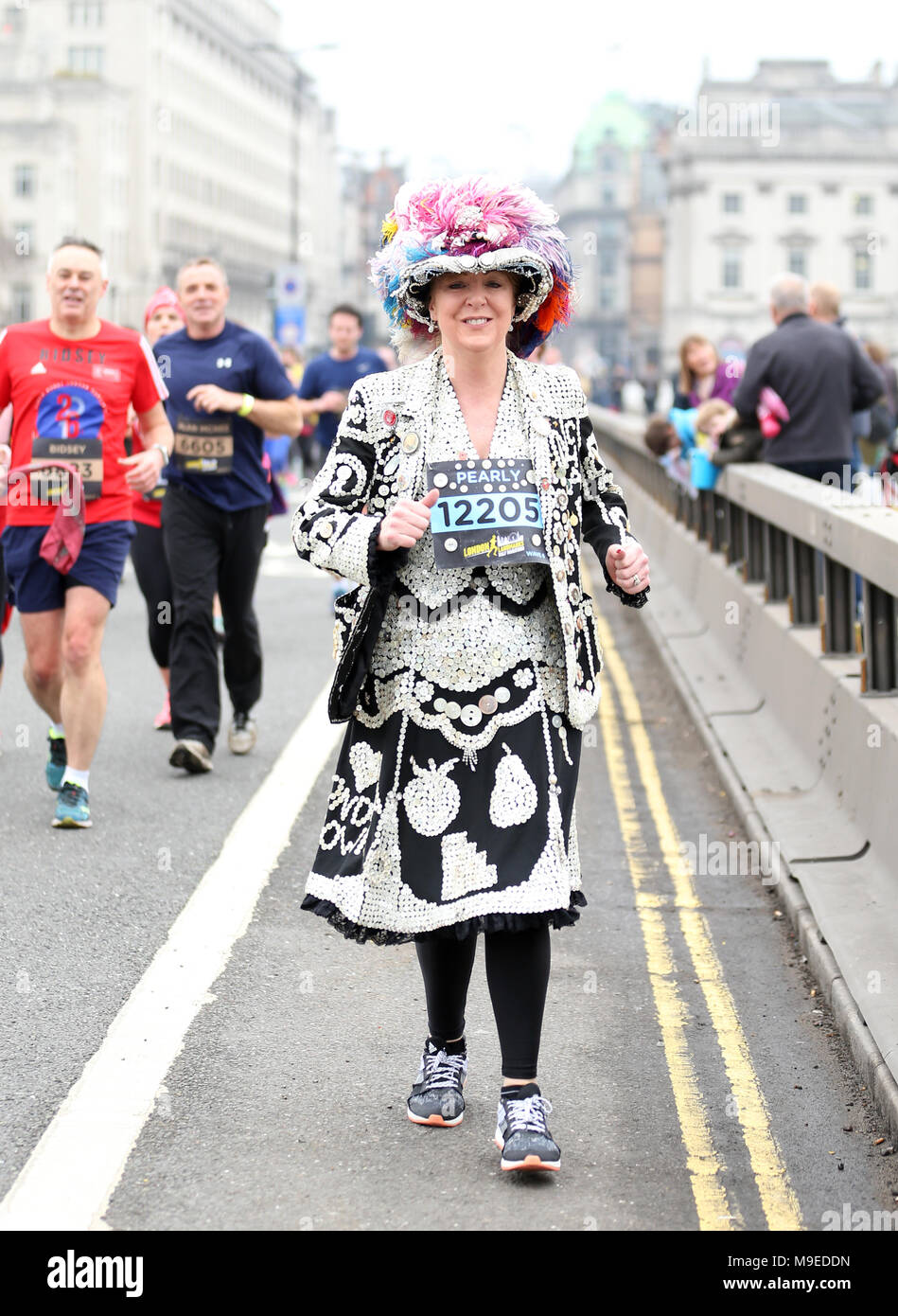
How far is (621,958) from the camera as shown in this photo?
6.03m

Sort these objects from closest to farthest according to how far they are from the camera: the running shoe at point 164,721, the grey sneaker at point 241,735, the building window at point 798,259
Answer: the grey sneaker at point 241,735
the running shoe at point 164,721
the building window at point 798,259

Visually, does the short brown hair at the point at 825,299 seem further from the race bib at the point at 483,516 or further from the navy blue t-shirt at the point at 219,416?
the race bib at the point at 483,516

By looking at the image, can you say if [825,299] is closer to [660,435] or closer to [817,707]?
[660,435]

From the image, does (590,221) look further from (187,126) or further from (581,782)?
(581,782)

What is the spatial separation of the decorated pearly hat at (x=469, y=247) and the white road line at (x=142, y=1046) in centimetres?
189

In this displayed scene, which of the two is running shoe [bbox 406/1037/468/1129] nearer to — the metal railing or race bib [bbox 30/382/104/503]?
the metal railing

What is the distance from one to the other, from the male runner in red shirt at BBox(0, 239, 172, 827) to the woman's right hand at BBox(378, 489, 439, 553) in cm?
352

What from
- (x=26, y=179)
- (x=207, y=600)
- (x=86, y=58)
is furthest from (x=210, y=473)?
(x=86, y=58)

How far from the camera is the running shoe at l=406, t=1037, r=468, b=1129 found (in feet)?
15.1

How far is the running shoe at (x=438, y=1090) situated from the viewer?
15.1 ft

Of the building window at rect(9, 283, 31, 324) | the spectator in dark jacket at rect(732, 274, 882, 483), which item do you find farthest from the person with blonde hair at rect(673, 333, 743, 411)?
the building window at rect(9, 283, 31, 324)

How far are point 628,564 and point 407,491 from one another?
0.51 m

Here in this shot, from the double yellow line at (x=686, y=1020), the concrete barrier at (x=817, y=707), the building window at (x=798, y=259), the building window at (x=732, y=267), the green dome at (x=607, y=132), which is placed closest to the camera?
the double yellow line at (x=686, y=1020)

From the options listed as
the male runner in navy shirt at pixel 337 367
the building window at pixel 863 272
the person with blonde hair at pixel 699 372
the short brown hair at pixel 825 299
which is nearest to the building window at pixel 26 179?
the building window at pixel 863 272
